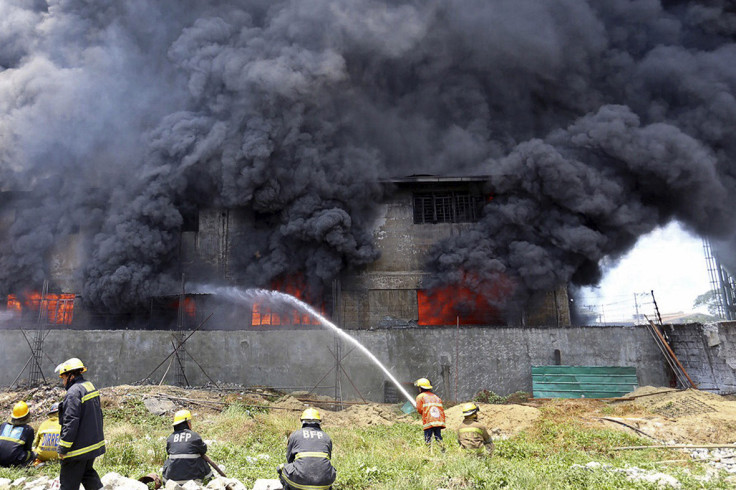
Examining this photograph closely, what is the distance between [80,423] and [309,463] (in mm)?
2342

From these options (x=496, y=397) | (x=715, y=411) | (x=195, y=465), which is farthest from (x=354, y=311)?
(x=195, y=465)

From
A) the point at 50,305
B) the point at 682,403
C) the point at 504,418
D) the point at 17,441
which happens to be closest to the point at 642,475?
the point at 504,418

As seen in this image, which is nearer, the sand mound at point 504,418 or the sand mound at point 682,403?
the sand mound at point 504,418

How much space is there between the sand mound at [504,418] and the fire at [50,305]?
2064 centimetres

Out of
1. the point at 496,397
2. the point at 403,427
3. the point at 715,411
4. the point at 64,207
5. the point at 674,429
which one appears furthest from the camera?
the point at 64,207

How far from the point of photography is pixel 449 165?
26.7m

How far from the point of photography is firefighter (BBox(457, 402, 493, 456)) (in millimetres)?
7129

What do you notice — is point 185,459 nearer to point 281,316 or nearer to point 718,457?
point 718,457

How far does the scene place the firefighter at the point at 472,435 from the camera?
281 inches

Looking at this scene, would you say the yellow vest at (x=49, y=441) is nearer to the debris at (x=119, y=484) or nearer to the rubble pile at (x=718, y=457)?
the debris at (x=119, y=484)

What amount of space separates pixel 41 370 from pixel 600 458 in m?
16.7

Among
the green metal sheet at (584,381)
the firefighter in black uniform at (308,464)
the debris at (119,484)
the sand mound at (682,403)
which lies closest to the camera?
the firefighter in black uniform at (308,464)

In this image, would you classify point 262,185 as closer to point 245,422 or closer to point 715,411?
point 245,422

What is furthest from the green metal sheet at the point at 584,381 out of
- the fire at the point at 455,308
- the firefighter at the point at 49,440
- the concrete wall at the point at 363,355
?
the firefighter at the point at 49,440
